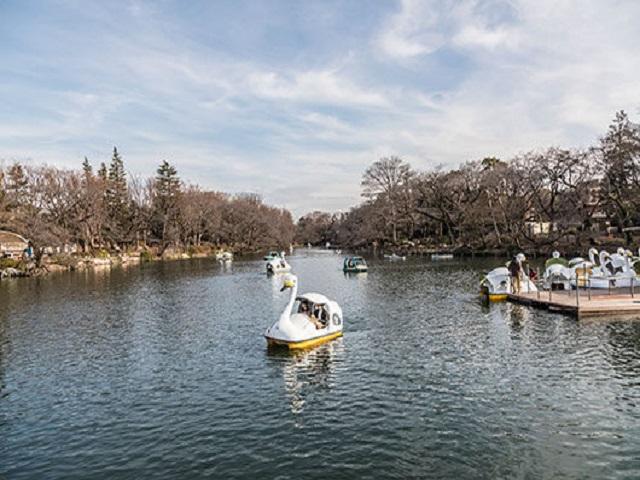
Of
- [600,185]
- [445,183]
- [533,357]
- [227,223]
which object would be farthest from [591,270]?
[227,223]

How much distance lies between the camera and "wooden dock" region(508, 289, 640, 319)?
72.9 feet

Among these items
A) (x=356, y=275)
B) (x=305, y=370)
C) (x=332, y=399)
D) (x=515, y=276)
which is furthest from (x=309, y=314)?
(x=356, y=275)

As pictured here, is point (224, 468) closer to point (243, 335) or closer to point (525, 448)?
point (525, 448)

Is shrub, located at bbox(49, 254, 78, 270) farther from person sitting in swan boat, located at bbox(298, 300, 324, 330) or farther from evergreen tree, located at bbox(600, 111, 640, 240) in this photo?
evergreen tree, located at bbox(600, 111, 640, 240)

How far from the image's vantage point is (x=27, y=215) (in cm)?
6419

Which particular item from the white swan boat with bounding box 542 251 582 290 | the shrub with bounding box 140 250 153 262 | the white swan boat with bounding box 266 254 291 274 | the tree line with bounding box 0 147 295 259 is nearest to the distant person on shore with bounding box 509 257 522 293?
the white swan boat with bounding box 542 251 582 290

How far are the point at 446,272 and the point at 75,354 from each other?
3663cm

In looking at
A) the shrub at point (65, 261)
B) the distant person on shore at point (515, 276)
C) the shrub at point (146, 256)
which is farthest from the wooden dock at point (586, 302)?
the shrub at point (146, 256)

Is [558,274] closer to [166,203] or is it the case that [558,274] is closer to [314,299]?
[314,299]

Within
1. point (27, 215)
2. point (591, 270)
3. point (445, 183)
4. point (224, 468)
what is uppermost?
point (445, 183)

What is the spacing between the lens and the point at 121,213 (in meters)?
92.6

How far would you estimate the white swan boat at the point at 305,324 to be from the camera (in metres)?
18.0

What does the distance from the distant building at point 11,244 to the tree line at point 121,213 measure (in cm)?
103

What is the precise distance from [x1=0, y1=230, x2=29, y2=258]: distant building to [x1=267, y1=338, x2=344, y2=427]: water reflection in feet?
189
